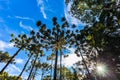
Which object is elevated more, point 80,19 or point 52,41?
point 52,41

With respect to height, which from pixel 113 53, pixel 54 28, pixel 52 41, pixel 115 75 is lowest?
pixel 115 75

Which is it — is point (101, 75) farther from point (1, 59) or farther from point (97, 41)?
point (1, 59)

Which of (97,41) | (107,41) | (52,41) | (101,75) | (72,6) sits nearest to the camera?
(72,6)

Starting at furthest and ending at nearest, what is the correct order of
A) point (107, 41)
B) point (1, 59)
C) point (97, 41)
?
point (1, 59), point (107, 41), point (97, 41)

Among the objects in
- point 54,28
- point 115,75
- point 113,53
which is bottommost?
point 115,75

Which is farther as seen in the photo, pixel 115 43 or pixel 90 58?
pixel 90 58

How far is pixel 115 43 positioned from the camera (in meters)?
22.9

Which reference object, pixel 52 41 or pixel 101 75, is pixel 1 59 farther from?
pixel 101 75

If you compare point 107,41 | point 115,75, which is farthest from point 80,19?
point 115,75

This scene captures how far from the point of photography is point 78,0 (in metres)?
16.2

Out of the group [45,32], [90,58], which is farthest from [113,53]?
[45,32]

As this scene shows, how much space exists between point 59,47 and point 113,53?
9.45 metres

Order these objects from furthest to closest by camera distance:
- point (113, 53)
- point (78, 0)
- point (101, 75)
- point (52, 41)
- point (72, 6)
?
point (101, 75)
point (52, 41)
point (113, 53)
point (72, 6)
point (78, 0)

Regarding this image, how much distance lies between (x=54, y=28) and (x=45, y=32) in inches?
67.2
